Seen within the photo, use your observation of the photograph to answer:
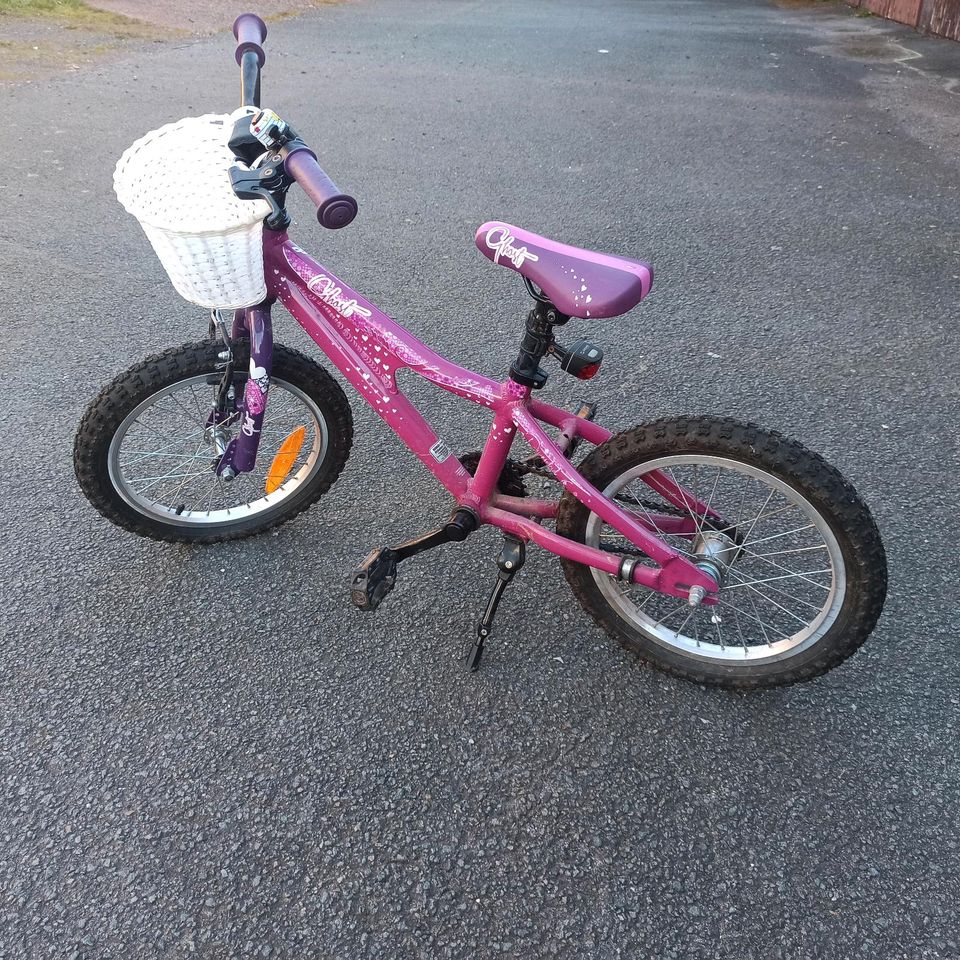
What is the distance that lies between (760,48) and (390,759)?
10573 millimetres

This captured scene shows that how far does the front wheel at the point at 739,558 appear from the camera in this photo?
1903mm

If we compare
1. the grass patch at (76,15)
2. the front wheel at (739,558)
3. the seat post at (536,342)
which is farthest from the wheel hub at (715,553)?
the grass patch at (76,15)

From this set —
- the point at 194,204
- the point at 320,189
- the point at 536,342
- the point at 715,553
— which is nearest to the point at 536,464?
the point at 536,342

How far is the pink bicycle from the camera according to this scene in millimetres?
1863

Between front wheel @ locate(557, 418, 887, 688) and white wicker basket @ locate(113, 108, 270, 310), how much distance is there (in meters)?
1.01

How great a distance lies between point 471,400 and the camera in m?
2.17

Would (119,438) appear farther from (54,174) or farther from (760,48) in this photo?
(760,48)

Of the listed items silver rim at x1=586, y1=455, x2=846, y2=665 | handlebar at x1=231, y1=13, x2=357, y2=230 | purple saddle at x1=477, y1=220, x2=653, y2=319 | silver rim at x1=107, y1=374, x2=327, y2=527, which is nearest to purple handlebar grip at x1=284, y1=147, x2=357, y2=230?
handlebar at x1=231, y1=13, x2=357, y2=230

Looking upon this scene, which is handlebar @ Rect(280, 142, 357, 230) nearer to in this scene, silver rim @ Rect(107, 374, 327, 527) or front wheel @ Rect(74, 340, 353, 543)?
front wheel @ Rect(74, 340, 353, 543)

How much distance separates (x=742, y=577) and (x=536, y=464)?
30.3 inches

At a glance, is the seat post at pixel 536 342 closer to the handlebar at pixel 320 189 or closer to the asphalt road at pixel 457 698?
the handlebar at pixel 320 189

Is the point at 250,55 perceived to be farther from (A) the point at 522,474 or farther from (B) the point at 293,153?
(A) the point at 522,474

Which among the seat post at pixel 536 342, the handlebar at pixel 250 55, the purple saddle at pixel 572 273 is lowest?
the seat post at pixel 536 342

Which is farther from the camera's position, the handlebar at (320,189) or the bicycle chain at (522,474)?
the bicycle chain at (522,474)
